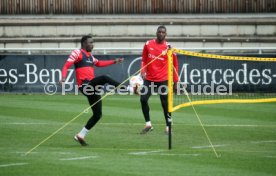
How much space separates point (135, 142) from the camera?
16297 mm

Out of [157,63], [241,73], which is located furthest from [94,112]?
[241,73]

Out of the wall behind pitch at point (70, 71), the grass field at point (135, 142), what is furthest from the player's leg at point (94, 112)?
the wall behind pitch at point (70, 71)

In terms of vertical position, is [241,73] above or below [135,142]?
above

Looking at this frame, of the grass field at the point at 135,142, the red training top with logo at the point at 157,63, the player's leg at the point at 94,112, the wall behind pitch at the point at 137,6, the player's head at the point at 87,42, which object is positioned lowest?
the grass field at the point at 135,142

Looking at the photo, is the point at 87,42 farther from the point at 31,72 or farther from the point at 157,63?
the point at 31,72

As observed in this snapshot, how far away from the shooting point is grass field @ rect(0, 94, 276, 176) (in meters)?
12.7

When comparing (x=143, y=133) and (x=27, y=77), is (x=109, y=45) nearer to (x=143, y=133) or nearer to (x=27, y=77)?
(x=27, y=77)

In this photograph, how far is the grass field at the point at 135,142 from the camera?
12.7m

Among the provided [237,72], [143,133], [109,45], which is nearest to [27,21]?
[109,45]

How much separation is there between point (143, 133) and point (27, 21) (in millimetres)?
19500

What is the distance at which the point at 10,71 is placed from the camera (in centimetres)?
2992

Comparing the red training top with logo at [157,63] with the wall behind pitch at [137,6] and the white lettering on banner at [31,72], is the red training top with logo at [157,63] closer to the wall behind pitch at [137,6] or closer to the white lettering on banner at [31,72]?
the white lettering on banner at [31,72]

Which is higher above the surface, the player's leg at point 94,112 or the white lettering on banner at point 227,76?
the player's leg at point 94,112

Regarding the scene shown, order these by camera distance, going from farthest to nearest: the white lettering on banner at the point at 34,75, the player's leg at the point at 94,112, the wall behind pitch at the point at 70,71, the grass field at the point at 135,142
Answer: the white lettering on banner at the point at 34,75, the wall behind pitch at the point at 70,71, the player's leg at the point at 94,112, the grass field at the point at 135,142
